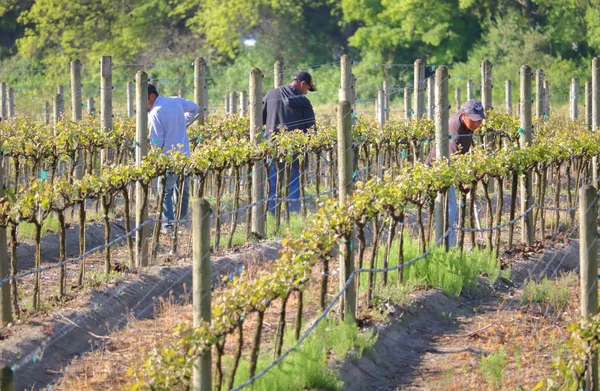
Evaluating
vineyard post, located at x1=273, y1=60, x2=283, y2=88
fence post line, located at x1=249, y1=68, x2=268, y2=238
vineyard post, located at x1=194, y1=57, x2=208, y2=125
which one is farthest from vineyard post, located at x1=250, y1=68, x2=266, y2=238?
vineyard post, located at x1=273, y1=60, x2=283, y2=88

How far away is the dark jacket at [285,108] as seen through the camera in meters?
14.2

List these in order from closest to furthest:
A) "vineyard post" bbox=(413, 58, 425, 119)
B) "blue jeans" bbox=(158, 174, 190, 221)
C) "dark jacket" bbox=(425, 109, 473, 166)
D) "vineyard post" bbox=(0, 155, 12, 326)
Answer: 1. "vineyard post" bbox=(0, 155, 12, 326)
2. "dark jacket" bbox=(425, 109, 473, 166)
3. "blue jeans" bbox=(158, 174, 190, 221)
4. "vineyard post" bbox=(413, 58, 425, 119)

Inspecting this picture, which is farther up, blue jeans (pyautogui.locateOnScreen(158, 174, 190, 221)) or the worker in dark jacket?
the worker in dark jacket

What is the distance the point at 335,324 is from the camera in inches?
348

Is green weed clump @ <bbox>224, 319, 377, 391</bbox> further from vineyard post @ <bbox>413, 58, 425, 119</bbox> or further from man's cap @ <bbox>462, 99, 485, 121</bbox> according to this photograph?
vineyard post @ <bbox>413, 58, 425, 119</bbox>

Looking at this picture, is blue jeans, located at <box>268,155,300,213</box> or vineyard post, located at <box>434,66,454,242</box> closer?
vineyard post, located at <box>434,66,454,242</box>

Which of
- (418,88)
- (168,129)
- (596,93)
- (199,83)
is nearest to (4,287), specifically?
(168,129)

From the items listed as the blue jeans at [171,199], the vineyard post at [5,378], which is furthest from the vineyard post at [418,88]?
the vineyard post at [5,378]

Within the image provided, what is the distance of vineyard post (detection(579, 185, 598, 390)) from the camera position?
22.8 feet

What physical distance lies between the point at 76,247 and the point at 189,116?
202 centimetres

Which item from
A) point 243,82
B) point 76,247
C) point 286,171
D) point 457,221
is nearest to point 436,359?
point 457,221

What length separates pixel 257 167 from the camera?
1289 centimetres

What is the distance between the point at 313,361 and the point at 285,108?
6.65m

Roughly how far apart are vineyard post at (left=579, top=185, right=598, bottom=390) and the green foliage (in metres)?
1.12
